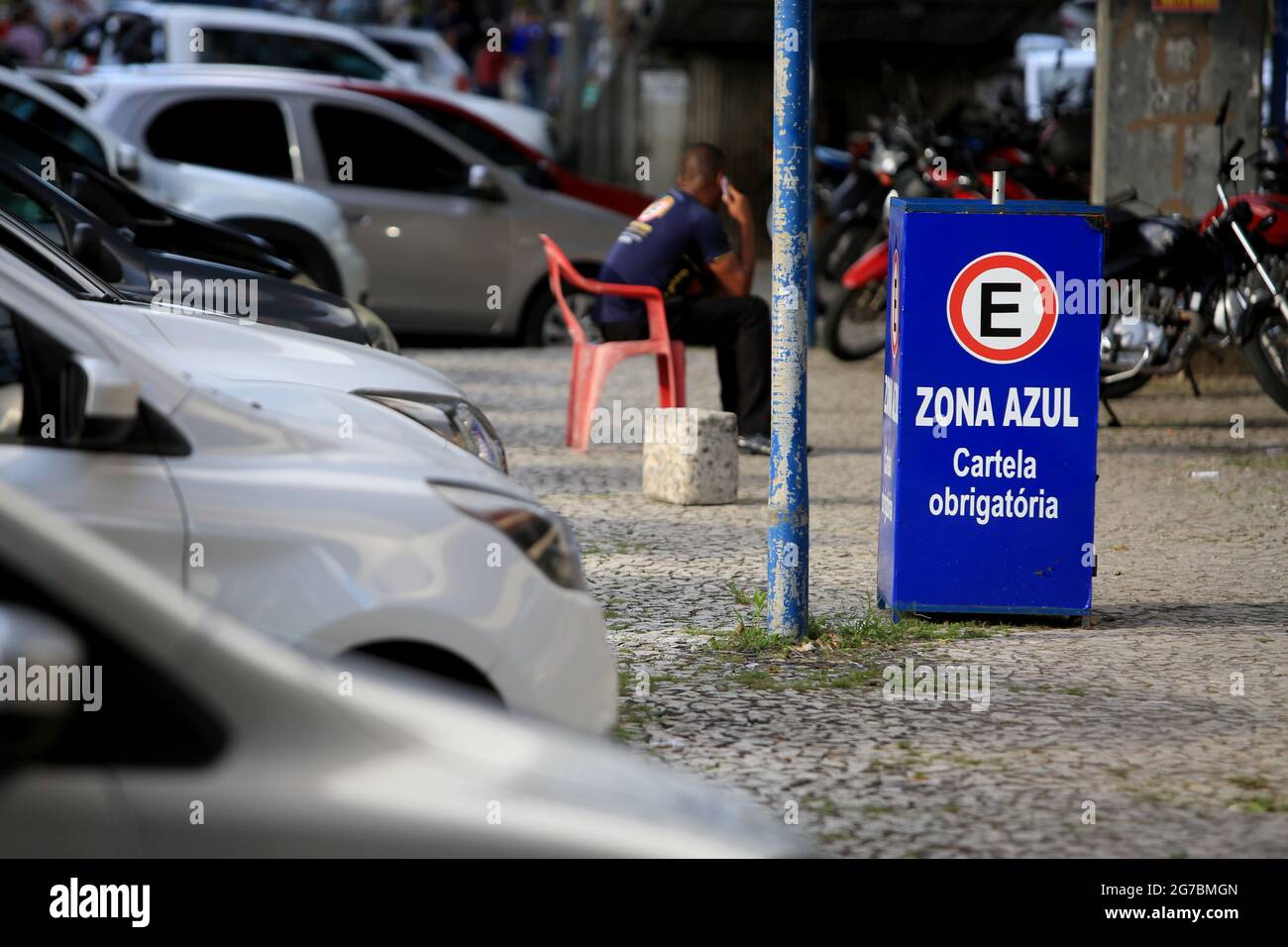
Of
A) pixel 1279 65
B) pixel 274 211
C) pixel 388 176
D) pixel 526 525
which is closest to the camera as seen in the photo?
pixel 526 525

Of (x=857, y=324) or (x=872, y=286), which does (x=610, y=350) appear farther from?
(x=857, y=324)

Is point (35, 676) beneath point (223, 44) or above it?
beneath

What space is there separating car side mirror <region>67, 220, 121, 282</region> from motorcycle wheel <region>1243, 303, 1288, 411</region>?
18.7 feet

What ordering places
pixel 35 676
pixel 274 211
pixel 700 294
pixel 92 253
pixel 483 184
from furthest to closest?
pixel 483 184, pixel 274 211, pixel 700 294, pixel 92 253, pixel 35 676

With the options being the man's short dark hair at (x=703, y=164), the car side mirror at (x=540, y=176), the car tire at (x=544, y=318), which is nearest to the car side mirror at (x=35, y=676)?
the man's short dark hair at (x=703, y=164)

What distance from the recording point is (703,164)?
31.6ft

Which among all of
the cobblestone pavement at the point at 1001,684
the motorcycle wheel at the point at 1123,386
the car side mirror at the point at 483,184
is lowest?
the cobblestone pavement at the point at 1001,684

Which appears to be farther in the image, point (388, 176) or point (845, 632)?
point (388, 176)

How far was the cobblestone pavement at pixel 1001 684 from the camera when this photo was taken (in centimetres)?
446

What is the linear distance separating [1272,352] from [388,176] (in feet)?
21.4

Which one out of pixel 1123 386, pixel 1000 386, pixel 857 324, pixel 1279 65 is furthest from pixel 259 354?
pixel 1279 65

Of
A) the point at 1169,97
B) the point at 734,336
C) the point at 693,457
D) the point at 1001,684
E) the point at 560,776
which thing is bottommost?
the point at 1001,684

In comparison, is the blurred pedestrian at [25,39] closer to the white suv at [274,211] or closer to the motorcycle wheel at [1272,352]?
the white suv at [274,211]

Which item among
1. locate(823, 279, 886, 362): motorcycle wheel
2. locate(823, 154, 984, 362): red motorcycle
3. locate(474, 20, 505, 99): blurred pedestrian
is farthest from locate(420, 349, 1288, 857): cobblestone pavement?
locate(474, 20, 505, 99): blurred pedestrian
